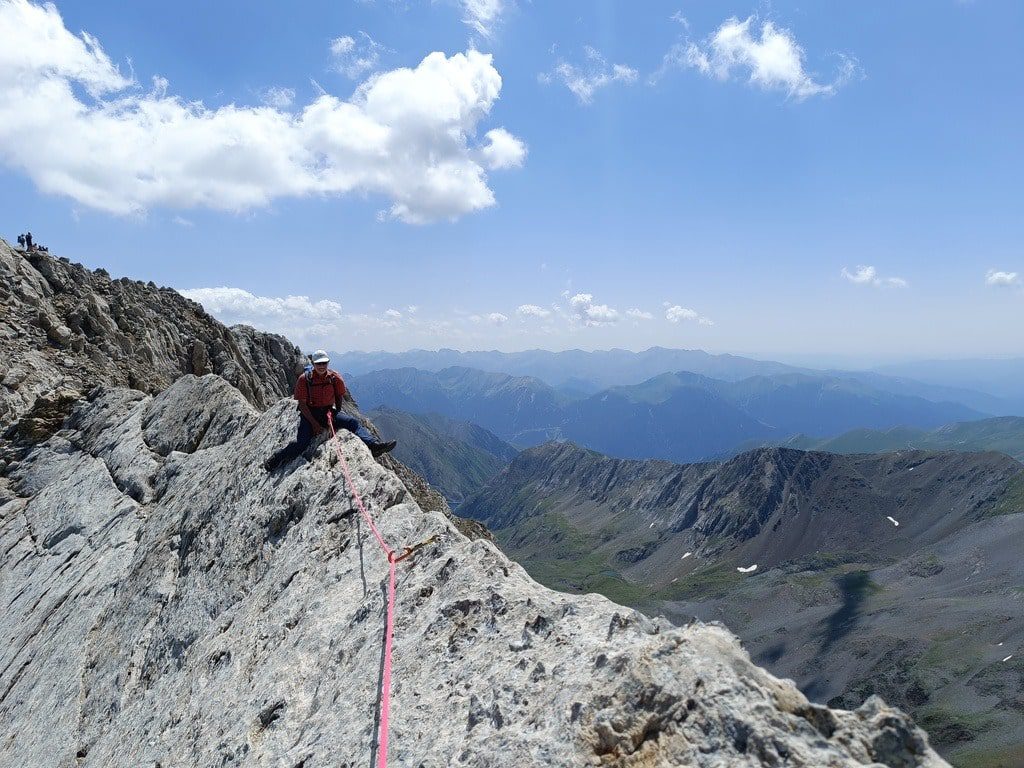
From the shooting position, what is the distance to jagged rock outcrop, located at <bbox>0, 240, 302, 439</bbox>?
36562 millimetres

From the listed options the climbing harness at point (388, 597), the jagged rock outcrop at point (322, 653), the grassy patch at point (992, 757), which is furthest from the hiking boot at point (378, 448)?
the grassy patch at point (992, 757)

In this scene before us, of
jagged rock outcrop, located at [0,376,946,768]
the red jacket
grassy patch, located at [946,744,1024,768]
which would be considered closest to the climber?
the red jacket

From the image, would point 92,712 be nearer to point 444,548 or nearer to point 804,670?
point 444,548

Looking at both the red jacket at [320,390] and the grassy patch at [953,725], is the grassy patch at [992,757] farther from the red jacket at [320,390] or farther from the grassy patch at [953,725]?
the red jacket at [320,390]

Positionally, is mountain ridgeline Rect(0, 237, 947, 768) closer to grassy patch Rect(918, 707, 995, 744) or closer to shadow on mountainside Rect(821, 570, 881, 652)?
grassy patch Rect(918, 707, 995, 744)

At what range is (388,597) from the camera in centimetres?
1124

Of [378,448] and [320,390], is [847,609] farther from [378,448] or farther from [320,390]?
[320,390]

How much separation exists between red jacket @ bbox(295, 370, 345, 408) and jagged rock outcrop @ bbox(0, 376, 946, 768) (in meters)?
1.69

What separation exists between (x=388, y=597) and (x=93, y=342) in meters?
49.4

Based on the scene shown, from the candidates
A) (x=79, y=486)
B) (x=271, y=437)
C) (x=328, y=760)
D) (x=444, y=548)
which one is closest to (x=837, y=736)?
(x=328, y=760)

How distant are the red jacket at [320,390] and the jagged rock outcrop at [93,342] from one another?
84.3 ft

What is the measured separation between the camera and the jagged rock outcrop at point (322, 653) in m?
6.47

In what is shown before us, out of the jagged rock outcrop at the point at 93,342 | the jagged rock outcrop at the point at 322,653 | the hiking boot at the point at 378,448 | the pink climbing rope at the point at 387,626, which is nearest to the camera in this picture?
the jagged rock outcrop at the point at 322,653

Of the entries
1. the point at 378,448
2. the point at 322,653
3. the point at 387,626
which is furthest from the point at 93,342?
the point at 387,626
